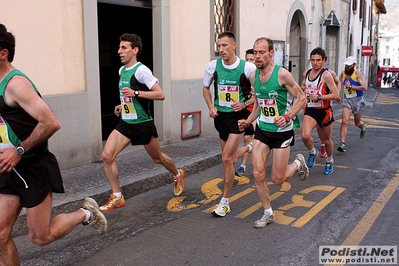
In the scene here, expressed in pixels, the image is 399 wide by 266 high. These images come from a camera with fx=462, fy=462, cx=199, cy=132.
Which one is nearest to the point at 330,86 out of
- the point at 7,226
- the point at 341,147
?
the point at 341,147

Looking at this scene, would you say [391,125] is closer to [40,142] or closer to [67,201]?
[67,201]

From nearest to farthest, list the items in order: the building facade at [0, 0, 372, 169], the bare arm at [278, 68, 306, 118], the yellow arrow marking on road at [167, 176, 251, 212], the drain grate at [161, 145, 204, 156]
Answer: the bare arm at [278, 68, 306, 118] < the yellow arrow marking on road at [167, 176, 251, 212] < the building facade at [0, 0, 372, 169] < the drain grate at [161, 145, 204, 156]

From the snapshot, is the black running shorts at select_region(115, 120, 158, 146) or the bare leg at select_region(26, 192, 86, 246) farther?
the black running shorts at select_region(115, 120, 158, 146)

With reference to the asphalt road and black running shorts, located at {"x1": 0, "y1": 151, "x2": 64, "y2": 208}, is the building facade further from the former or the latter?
black running shorts, located at {"x1": 0, "y1": 151, "x2": 64, "y2": 208}

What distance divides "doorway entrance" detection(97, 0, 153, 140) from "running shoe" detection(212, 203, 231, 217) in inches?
184

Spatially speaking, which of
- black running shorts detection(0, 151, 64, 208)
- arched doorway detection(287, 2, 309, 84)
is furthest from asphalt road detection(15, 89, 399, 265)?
arched doorway detection(287, 2, 309, 84)

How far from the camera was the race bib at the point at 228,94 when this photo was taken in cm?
538

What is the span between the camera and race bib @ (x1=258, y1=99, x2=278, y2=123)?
481 centimetres

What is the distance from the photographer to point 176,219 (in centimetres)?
512

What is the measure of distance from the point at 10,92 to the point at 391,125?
12175 millimetres

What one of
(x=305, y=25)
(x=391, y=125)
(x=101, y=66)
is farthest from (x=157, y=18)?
(x=305, y=25)

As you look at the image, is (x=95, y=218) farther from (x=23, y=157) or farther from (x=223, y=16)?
(x=223, y=16)

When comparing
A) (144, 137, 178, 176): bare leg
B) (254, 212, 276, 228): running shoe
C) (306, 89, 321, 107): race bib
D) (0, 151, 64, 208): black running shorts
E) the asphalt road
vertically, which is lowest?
the asphalt road

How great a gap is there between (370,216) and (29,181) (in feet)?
11.9
